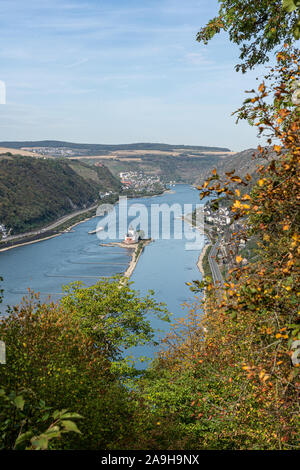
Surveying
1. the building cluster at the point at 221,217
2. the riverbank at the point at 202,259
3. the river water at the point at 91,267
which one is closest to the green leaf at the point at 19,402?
the building cluster at the point at 221,217

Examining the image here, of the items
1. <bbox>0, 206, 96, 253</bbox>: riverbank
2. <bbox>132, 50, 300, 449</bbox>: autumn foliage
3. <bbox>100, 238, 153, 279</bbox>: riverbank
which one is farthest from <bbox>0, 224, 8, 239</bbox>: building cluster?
<bbox>132, 50, 300, 449</bbox>: autumn foliage

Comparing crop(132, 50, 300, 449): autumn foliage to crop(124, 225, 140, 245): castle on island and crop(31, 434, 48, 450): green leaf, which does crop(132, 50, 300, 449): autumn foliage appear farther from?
crop(124, 225, 140, 245): castle on island

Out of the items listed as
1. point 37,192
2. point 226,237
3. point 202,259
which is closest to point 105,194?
point 37,192

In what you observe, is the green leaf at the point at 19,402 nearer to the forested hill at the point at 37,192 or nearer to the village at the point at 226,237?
the village at the point at 226,237

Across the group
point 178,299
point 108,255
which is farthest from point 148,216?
point 178,299

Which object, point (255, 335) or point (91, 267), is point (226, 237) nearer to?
point (91, 267)
